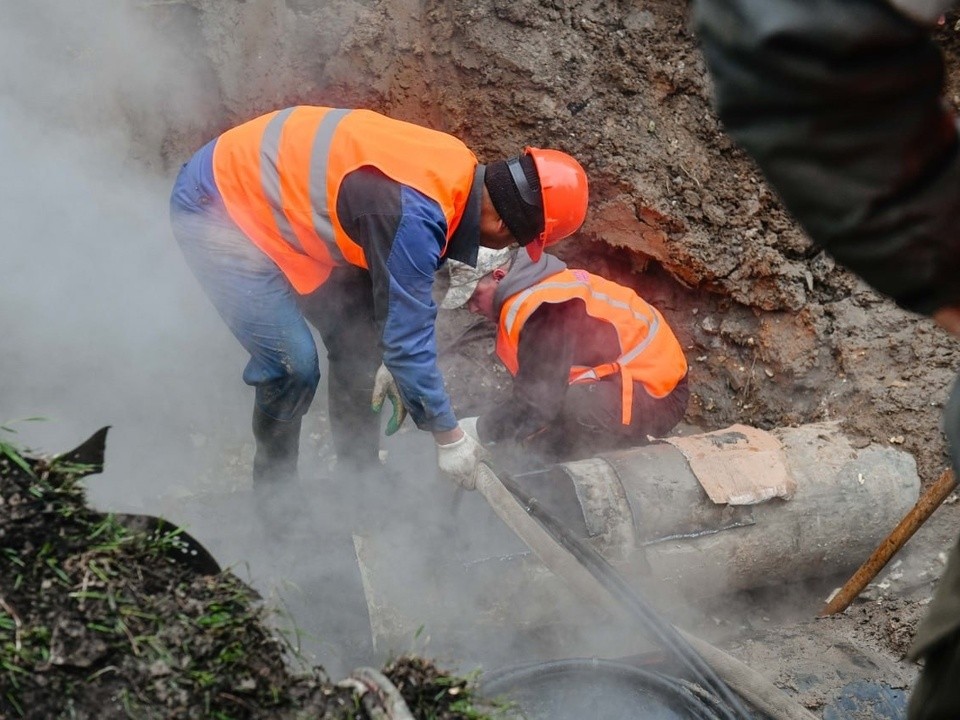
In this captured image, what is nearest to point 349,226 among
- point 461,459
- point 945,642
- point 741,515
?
point 461,459

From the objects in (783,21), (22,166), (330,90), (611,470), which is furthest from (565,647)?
(22,166)

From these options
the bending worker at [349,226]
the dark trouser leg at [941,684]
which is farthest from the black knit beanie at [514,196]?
the dark trouser leg at [941,684]

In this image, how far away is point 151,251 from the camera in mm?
4824

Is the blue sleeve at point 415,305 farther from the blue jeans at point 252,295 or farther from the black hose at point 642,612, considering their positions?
the blue jeans at point 252,295

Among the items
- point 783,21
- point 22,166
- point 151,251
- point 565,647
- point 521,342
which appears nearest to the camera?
point 783,21

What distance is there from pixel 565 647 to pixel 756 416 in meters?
2.10

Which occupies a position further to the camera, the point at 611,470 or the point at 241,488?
the point at 241,488

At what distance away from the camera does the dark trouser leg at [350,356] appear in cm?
398

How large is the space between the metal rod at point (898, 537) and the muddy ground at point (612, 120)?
136 centimetres

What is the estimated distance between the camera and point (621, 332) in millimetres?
4207

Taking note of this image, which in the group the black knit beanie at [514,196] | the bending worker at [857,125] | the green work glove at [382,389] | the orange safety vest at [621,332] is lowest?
the green work glove at [382,389]

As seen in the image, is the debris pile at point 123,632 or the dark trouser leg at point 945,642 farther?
the debris pile at point 123,632

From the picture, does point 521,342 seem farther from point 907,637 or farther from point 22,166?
point 22,166

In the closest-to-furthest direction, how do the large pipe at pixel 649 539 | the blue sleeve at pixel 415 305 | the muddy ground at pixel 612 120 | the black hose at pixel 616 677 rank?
the black hose at pixel 616 677 → the blue sleeve at pixel 415 305 → the large pipe at pixel 649 539 → the muddy ground at pixel 612 120
